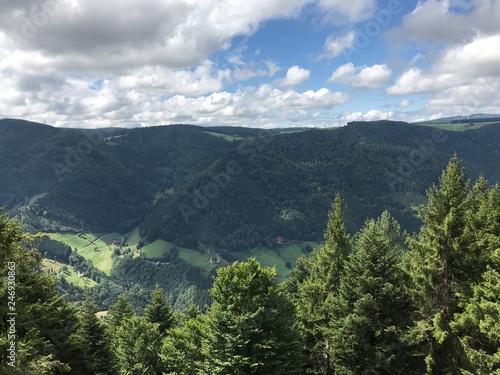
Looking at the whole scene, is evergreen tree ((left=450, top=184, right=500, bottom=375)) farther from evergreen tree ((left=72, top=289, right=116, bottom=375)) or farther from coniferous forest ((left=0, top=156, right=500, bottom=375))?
evergreen tree ((left=72, top=289, right=116, bottom=375))

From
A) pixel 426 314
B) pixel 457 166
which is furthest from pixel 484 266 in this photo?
pixel 457 166

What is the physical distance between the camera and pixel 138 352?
3650 centimetres

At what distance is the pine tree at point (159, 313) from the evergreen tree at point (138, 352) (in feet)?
23.2

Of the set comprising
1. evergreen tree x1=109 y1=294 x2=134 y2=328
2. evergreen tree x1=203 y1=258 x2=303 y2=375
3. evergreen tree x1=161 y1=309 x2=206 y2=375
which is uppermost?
evergreen tree x1=203 y1=258 x2=303 y2=375

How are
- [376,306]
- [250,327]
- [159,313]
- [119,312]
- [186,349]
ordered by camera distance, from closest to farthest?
[250,327] → [376,306] → [186,349] → [159,313] → [119,312]

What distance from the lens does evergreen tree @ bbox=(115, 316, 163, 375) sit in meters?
36.0

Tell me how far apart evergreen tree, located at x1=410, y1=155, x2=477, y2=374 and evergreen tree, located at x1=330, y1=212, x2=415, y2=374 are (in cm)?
195

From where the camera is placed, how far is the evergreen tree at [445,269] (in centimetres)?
2148

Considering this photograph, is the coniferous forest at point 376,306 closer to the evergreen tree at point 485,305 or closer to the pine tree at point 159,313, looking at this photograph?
the evergreen tree at point 485,305

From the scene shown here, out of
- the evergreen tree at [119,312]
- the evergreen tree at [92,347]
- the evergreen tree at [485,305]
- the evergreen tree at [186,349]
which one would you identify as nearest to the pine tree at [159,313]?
the evergreen tree at [92,347]

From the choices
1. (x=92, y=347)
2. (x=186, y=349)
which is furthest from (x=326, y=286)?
(x=92, y=347)

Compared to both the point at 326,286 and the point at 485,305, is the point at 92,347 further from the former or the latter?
the point at 485,305

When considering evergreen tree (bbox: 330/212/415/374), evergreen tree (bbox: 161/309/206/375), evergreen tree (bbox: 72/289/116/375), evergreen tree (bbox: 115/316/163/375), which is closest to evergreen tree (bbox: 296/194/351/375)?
evergreen tree (bbox: 330/212/415/374)

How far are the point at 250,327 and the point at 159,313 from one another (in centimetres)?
2641
